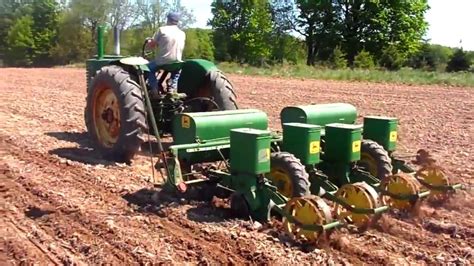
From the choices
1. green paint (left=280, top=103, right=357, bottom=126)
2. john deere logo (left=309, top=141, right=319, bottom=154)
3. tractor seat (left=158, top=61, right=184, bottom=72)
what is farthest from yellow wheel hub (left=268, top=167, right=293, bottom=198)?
tractor seat (left=158, top=61, right=184, bottom=72)

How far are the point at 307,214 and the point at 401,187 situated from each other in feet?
4.09

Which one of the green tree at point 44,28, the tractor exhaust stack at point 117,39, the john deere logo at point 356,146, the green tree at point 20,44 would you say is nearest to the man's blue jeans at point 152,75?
the tractor exhaust stack at point 117,39

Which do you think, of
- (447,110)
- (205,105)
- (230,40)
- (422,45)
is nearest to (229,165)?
(205,105)

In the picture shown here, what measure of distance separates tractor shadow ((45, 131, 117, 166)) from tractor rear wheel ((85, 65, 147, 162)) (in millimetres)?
109

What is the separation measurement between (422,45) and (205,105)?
45709 millimetres

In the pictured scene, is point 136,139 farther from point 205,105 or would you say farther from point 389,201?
point 389,201

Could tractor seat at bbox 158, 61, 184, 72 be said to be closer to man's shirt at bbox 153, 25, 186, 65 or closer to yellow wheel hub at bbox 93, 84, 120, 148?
man's shirt at bbox 153, 25, 186, 65

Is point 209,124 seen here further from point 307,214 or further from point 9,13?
point 9,13

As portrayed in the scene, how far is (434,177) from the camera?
588 cm

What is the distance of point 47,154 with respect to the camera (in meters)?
7.70

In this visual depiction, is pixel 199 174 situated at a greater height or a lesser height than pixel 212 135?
lesser

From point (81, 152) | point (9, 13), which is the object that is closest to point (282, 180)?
point (81, 152)

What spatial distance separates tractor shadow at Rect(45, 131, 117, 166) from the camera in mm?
7411

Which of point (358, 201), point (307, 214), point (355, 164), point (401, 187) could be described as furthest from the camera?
point (355, 164)
